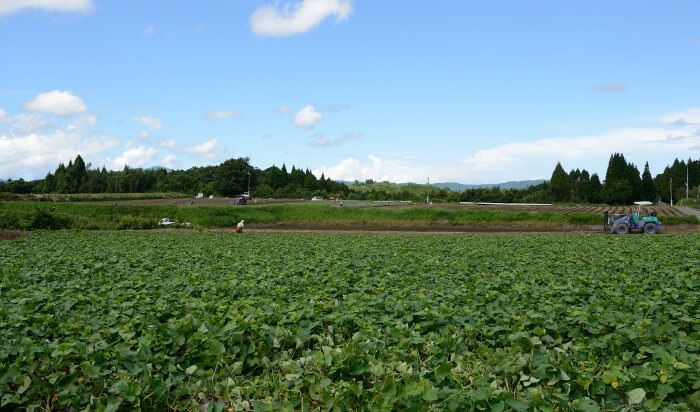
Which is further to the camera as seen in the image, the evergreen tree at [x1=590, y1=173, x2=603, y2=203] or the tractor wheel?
the evergreen tree at [x1=590, y1=173, x2=603, y2=203]

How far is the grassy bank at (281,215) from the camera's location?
43.4m

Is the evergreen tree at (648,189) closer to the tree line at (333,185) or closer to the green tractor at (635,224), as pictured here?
the tree line at (333,185)

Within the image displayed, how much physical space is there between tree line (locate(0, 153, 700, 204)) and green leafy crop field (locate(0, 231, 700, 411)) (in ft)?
285

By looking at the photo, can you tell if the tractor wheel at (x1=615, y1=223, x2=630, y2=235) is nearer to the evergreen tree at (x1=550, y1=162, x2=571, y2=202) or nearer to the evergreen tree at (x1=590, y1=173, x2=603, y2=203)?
the evergreen tree at (x1=550, y1=162, x2=571, y2=202)

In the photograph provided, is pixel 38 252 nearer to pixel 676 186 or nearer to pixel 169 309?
pixel 169 309

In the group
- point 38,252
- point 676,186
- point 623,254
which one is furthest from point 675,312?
point 676,186

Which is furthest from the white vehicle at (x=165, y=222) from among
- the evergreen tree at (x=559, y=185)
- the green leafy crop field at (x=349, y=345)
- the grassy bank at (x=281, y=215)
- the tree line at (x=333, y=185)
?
the evergreen tree at (x=559, y=185)

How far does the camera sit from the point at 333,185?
126250 millimetres

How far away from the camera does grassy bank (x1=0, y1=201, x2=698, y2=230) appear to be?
143 ft

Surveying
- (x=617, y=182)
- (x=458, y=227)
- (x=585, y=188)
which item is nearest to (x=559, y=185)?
(x=585, y=188)

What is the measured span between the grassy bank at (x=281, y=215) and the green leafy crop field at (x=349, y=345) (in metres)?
35.9

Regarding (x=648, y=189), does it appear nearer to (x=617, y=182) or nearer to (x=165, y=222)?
(x=617, y=182)

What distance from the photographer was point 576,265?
12.8 meters

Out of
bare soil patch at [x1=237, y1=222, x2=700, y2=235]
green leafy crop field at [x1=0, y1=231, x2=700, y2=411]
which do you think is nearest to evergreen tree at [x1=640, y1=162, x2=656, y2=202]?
bare soil patch at [x1=237, y1=222, x2=700, y2=235]
